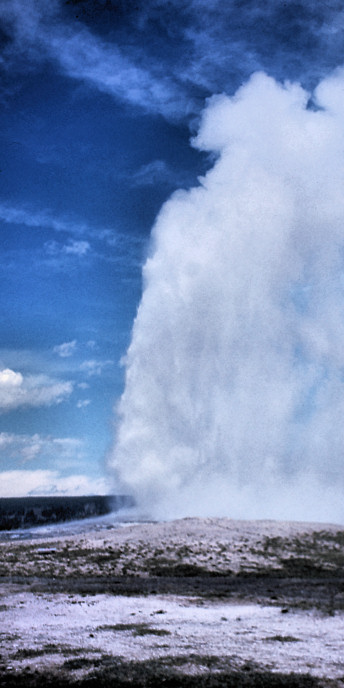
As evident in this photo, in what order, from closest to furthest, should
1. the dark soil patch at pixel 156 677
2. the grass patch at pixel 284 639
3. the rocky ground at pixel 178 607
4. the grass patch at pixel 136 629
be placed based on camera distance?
the dark soil patch at pixel 156 677
the rocky ground at pixel 178 607
the grass patch at pixel 284 639
the grass patch at pixel 136 629

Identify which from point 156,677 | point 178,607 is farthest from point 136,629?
point 156,677

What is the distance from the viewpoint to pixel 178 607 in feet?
87.8

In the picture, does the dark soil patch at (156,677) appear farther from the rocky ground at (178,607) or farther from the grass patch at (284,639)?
the grass patch at (284,639)

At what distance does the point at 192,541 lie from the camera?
46.8 meters

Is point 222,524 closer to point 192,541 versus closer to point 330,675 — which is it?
point 192,541

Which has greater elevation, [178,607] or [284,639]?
[284,639]

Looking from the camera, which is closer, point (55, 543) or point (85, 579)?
point (85, 579)

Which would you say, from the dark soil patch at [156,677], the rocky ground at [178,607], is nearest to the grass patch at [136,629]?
the rocky ground at [178,607]

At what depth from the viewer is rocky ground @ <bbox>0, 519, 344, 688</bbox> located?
15.7 meters

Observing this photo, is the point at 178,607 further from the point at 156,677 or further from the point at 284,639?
the point at 156,677

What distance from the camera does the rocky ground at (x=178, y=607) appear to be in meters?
15.7

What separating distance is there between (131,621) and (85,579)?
15023 mm

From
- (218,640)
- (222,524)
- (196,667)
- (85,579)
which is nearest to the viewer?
(196,667)

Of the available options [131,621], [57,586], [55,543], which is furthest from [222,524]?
[131,621]
